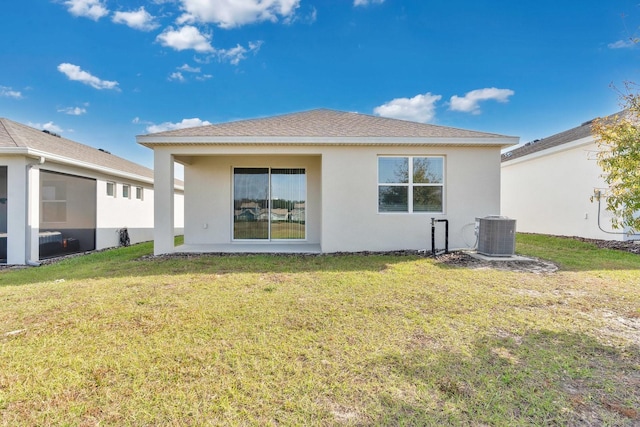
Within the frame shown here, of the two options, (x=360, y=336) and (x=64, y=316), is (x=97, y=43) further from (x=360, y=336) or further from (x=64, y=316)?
Answer: (x=360, y=336)

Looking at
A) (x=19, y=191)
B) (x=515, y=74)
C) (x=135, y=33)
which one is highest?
(x=135, y=33)

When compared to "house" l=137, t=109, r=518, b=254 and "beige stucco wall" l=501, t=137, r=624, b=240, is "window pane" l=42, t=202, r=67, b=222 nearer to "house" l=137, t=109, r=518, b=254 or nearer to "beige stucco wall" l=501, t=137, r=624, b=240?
"house" l=137, t=109, r=518, b=254

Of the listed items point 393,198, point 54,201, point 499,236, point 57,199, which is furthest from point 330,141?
point 57,199

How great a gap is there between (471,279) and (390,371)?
374 centimetres

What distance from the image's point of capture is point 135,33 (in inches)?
420

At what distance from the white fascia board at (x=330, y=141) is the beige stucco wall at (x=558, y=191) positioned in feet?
13.5

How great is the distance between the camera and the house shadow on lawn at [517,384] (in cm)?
204

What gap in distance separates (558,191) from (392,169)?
29.2 feet

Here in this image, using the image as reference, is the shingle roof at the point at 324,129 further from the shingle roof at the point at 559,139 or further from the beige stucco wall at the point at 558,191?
the shingle roof at the point at 559,139

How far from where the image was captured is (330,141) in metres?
7.94

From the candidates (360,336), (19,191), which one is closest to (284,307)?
(360,336)

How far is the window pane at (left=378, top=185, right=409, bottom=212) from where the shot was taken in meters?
8.38

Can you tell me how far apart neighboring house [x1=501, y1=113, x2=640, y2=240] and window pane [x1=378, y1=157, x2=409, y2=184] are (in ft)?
21.8

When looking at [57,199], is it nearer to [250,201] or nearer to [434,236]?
[250,201]
